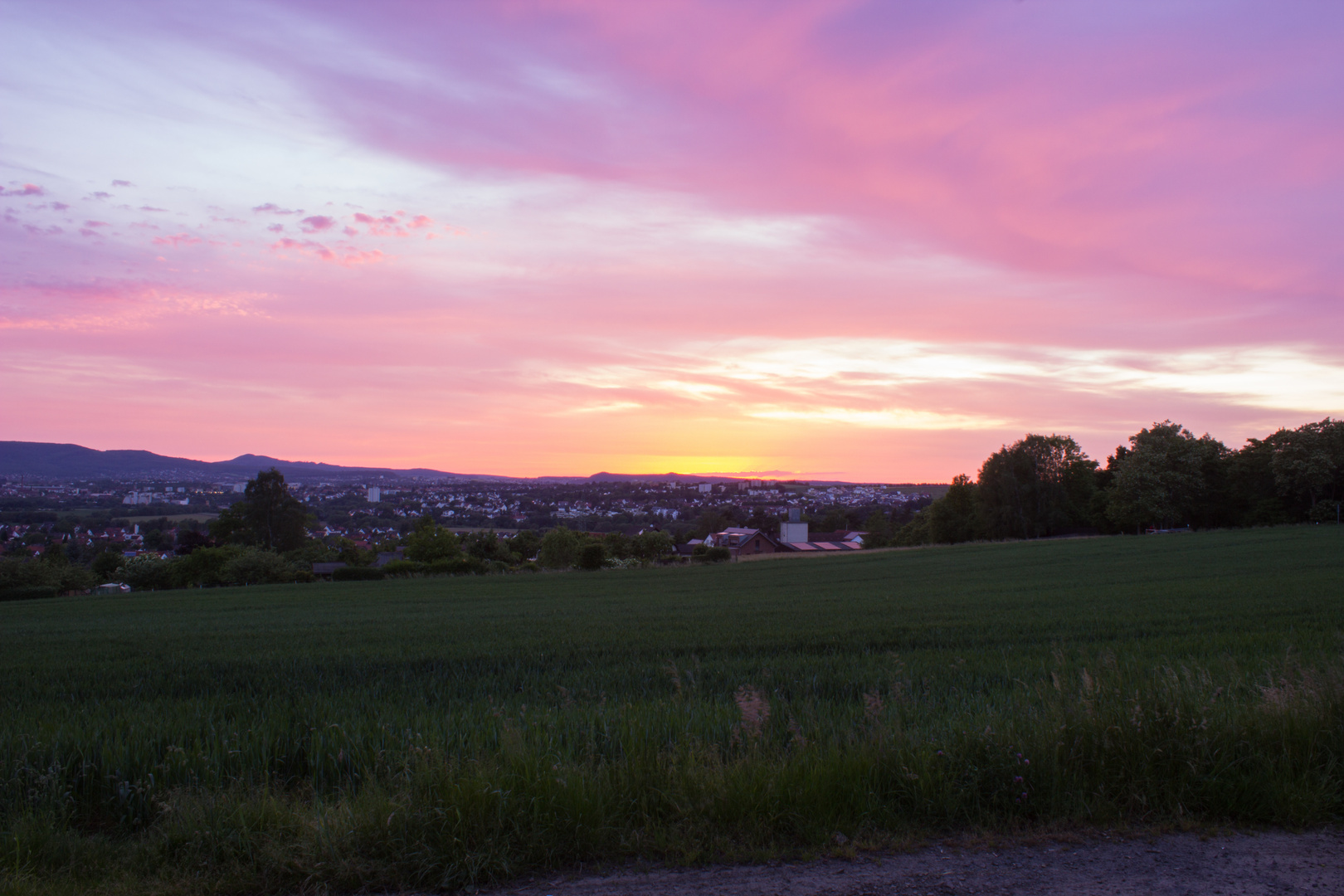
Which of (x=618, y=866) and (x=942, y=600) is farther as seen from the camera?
(x=942, y=600)

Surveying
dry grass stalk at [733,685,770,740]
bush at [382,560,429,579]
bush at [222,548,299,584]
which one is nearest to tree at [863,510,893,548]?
bush at [382,560,429,579]

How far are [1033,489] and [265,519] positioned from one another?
89.3 meters

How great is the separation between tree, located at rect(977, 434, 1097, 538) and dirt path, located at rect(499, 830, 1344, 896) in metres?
88.0

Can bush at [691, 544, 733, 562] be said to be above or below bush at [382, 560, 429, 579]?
above

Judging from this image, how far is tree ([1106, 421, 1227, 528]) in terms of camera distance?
252 feet

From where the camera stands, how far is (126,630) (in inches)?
834

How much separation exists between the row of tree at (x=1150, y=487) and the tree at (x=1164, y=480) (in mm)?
114

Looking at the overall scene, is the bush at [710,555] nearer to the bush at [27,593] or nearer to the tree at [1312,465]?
the bush at [27,593]

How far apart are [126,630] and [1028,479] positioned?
87812 mm

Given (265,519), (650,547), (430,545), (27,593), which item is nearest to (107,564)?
(265,519)

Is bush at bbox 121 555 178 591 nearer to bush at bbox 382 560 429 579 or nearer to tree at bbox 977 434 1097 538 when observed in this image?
bush at bbox 382 560 429 579

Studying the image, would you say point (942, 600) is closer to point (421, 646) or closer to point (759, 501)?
point (421, 646)

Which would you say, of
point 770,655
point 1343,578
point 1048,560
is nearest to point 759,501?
point 1048,560

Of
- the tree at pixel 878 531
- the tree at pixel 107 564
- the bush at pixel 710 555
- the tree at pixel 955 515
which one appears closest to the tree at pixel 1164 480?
the tree at pixel 955 515
